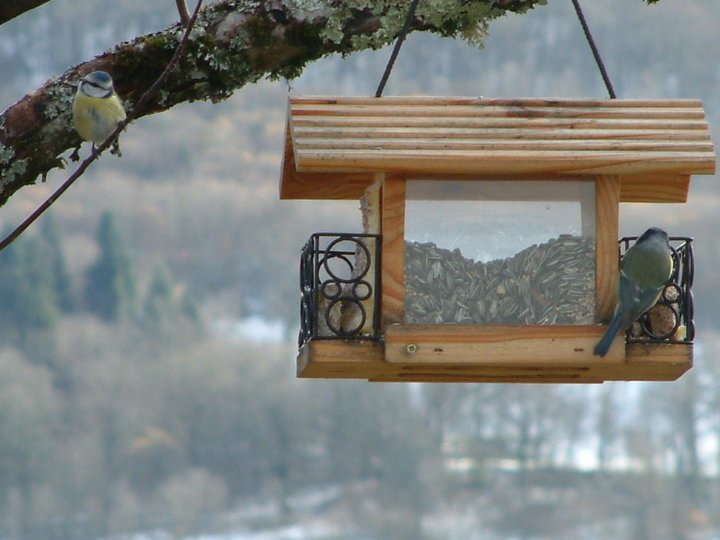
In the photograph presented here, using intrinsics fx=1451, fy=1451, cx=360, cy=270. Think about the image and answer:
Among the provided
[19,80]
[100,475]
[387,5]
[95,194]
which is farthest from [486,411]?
[387,5]

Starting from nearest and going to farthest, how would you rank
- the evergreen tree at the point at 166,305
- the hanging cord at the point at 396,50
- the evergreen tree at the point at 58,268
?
the hanging cord at the point at 396,50 < the evergreen tree at the point at 166,305 < the evergreen tree at the point at 58,268

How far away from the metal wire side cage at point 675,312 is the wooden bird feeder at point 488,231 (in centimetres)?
1

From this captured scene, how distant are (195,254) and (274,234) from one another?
466cm

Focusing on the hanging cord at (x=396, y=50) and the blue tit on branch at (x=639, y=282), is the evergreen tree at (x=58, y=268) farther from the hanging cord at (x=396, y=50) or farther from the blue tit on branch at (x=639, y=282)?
the blue tit on branch at (x=639, y=282)

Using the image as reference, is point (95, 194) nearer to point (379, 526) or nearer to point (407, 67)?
point (407, 67)

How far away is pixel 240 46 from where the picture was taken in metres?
4.50

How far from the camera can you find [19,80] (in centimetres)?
6706

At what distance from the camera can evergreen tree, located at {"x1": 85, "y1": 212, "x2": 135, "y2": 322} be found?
62.1 m

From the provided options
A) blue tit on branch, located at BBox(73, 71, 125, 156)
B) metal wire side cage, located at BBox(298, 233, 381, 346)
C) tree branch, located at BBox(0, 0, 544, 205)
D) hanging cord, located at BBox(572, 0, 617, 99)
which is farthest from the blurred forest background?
hanging cord, located at BBox(572, 0, 617, 99)

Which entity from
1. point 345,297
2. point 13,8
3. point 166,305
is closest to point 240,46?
point 13,8

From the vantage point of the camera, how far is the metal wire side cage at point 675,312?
4293 millimetres

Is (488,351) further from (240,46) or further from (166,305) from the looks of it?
(166,305)

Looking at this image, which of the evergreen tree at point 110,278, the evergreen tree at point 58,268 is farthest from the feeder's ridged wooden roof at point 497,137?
the evergreen tree at point 58,268

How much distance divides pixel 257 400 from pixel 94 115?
4683cm
